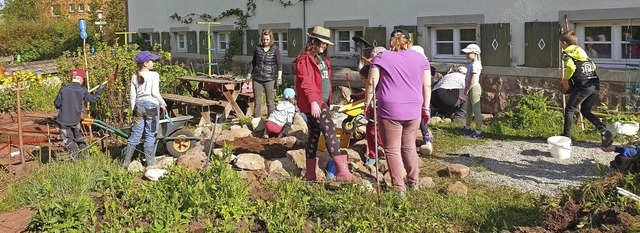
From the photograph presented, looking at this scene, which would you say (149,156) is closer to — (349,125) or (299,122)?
(349,125)

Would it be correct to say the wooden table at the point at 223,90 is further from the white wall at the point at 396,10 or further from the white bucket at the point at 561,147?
the white bucket at the point at 561,147

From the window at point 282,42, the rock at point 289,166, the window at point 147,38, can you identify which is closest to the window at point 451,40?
the window at point 282,42

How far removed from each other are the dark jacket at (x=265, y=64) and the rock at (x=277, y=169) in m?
3.72

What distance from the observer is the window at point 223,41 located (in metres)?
19.4

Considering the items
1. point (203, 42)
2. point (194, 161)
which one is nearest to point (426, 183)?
point (194, 161)

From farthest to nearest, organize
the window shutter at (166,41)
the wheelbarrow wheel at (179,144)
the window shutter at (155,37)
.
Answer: the window shutter at (155,37), the window shutter at (166,41), the wheelbarrow wheel at (179,144)

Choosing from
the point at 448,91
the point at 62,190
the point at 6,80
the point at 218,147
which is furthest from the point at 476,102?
the point at 6,80

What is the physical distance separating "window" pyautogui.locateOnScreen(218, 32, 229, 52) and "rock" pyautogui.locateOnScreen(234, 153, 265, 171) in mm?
12035

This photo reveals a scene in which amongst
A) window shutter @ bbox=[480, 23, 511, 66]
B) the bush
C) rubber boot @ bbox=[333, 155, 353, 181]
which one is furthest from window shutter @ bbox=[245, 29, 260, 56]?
rubber boot @ bbox=[333, 155, 353, 181]

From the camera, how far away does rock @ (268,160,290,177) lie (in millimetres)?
7270

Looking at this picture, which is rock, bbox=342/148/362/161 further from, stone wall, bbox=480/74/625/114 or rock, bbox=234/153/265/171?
stone wall, bbox=480/74/625/114

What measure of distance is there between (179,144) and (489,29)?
5539mm

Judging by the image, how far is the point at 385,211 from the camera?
218 inches

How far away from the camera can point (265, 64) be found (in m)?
11.0
